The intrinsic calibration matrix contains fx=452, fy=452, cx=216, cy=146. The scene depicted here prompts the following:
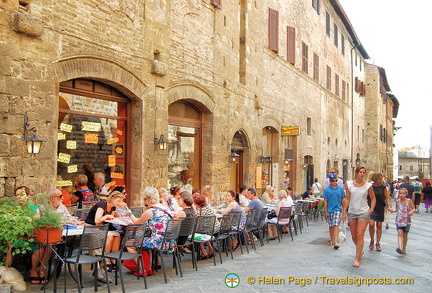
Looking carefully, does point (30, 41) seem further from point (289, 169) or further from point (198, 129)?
Answer: point (289, 169)

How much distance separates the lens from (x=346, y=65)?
31828mm

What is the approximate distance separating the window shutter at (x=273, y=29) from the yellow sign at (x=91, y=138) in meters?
9.73

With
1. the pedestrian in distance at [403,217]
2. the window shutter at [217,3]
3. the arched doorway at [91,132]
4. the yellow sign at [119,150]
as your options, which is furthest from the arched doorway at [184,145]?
the pedestrian in distance at [403,217]

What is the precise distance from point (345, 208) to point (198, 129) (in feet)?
19.5

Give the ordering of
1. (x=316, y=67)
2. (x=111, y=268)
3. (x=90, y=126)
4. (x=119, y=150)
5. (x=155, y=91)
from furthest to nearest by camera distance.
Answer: (x=316, y=67)
(x=155, y=91)
(x=119, y=150)
(x=90, y=126)
(x=111, y=268)

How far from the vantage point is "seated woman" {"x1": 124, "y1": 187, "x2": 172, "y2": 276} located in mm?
6387

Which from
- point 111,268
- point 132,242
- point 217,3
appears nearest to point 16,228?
point 132,242

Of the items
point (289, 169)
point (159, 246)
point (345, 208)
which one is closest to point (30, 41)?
point (159, 246)

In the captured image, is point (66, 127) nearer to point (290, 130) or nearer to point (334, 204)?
point (334, 204)

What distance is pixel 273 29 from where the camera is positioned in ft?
57.3

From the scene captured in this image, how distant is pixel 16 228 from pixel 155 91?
17.3ft

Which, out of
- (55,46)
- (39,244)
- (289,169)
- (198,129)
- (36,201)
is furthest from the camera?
(289,169)

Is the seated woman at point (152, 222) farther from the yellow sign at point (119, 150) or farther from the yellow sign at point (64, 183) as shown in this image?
the yellow sign at point (119, 150)

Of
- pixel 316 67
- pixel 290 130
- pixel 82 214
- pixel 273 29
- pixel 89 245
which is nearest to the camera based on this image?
pixel 89 245
